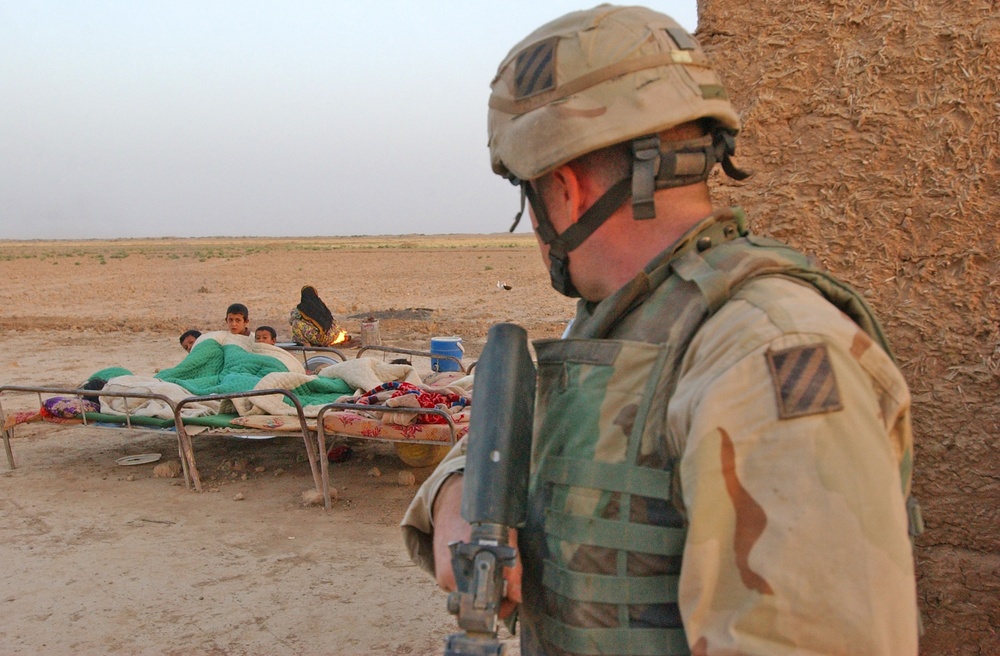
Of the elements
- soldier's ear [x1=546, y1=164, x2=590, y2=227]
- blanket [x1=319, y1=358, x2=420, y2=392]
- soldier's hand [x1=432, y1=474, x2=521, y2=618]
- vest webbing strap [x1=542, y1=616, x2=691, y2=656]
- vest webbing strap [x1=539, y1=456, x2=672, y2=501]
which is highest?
soldier's ear [x1=546, y1=164, x2=590, y2=227]

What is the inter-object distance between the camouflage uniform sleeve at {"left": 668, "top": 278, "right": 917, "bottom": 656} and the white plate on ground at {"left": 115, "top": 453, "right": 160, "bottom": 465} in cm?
631

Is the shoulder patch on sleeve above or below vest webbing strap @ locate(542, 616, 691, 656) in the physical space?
above

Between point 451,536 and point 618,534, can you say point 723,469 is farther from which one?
point 451,536

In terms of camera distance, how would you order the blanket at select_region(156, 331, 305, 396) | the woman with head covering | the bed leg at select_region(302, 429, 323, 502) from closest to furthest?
the bed leg at select_region(302, 429, 323, 502)
the blanket at select_region(156, 331, 305, 396)
the woman with head covering

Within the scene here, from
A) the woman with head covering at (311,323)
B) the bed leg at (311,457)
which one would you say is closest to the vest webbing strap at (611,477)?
the bed leg at (311,457)

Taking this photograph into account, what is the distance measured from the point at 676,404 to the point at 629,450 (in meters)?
0.12

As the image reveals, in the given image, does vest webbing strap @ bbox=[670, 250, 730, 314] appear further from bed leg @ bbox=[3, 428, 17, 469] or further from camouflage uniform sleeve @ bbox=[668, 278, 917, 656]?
bed leg @ bbox=[3, 428, 17, 469]

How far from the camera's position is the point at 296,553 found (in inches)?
188

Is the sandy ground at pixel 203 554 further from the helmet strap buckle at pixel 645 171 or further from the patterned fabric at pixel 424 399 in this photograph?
the helmet strap buckle at pixel 645 171

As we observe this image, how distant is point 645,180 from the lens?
122 centimetres

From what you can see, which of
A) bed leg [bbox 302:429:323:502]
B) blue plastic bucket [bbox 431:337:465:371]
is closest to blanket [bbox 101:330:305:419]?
bed leg [bbox 302:429:323:502]

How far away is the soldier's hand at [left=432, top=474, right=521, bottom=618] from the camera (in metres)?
1.22

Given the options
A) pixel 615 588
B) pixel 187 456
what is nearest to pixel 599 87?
pixel 615 588

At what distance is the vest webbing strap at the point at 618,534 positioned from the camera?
43.9 inches
